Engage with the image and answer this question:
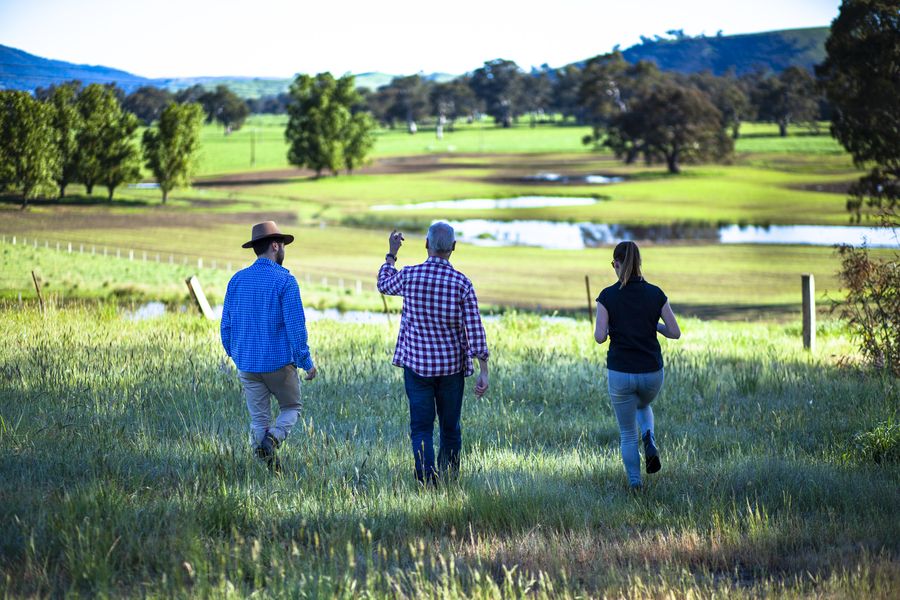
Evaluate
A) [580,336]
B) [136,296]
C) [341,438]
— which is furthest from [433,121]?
[341,438]

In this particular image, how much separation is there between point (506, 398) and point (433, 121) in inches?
5243

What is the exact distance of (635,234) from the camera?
52.2 metres

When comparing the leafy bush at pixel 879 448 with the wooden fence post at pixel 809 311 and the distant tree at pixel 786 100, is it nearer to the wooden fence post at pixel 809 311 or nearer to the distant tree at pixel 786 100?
the wooden fence post at pixel 809 311

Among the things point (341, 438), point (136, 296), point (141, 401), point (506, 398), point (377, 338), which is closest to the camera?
point (341, 438)

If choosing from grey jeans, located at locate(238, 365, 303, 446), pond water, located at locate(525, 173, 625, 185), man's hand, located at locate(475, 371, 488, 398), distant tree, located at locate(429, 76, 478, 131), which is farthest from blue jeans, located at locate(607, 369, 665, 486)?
distant tree, located at locate(429, 76, 478, 131)

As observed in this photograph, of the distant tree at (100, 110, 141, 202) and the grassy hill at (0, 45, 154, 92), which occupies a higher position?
the grassy hill at (0, 45, 154, 92)

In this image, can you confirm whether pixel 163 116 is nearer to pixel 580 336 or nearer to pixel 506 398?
pixel 580 336

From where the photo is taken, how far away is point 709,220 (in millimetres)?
56875

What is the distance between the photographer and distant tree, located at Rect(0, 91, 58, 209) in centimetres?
2027

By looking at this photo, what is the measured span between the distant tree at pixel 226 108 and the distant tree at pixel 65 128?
44530 millimetres

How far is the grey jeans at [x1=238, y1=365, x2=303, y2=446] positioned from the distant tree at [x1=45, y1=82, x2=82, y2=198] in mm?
17697

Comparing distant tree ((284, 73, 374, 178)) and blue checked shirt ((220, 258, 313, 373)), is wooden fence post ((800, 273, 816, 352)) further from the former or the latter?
distant tree ((284, 73, 374, 178))

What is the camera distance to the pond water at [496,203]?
63344 millimetres

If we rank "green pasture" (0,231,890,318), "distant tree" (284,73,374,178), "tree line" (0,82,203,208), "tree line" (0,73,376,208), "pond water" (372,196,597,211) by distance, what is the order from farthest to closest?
"distant tree" (284,73,374,178) < "pond water" (372,196,597,211) < "green pasture" (0,231,890,318) < "tree line" (0,73,376,208) < "tree line" (0,82,203,208)
